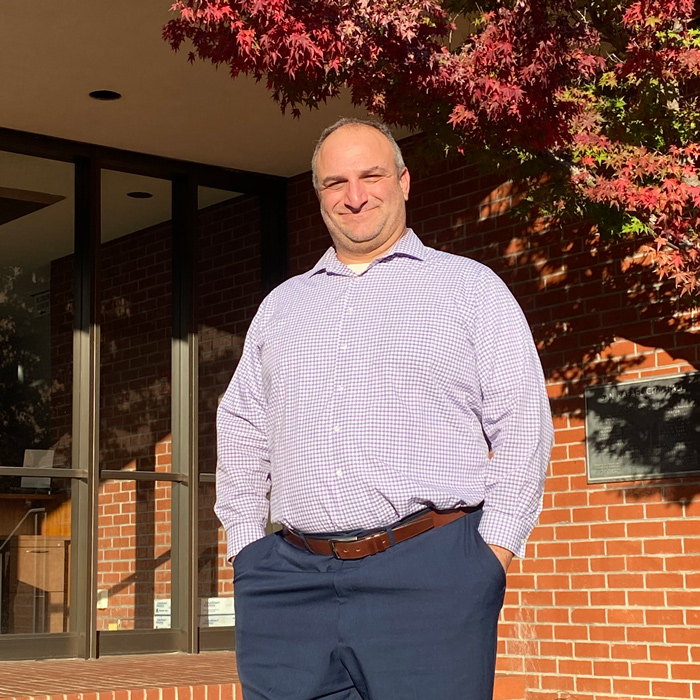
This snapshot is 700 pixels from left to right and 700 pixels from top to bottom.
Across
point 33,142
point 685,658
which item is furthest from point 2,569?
point 685,658

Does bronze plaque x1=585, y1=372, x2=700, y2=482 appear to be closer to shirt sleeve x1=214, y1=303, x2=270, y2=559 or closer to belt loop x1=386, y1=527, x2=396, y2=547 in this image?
shirt sleeve x1=214, y1=303, x2=270, y2=559

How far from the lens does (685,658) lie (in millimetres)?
5984

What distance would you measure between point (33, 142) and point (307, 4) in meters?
3.98

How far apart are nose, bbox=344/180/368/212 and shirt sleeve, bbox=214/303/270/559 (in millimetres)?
386

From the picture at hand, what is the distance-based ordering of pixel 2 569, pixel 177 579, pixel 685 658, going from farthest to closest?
pixel 177 579 → pixel 2 569 → pixel 685 658

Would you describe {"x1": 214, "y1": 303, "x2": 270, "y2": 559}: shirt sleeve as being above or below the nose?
below

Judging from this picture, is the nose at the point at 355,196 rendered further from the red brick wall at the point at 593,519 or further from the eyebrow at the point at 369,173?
the red brick wall at the point at 593,519

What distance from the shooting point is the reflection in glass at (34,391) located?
7.37 meters

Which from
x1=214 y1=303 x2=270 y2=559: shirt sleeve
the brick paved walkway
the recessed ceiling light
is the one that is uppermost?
the recessed ceiling light

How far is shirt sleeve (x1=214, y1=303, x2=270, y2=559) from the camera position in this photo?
2.66m

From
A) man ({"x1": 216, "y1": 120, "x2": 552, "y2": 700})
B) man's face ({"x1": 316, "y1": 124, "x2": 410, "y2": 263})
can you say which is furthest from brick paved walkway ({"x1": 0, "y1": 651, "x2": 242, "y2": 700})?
man's face ({"x1": 316, "y1": 124, "x2": 410, "y2": 263})

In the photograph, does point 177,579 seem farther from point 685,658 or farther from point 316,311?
point 316,311

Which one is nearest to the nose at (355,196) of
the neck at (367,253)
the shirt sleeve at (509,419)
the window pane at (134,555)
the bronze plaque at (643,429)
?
the neck at (367,253)

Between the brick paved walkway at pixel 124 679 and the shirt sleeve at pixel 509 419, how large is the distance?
3.39 metres
